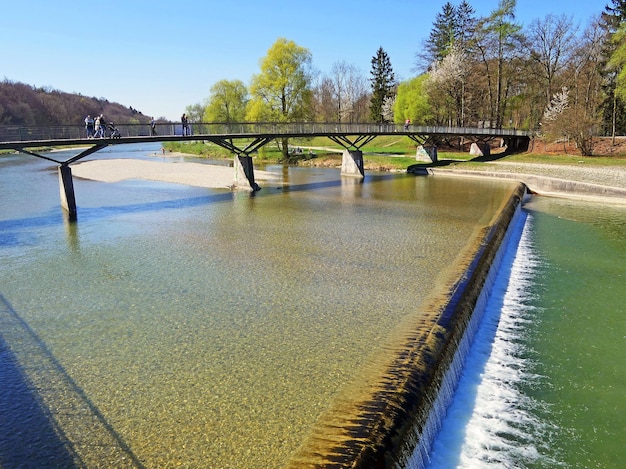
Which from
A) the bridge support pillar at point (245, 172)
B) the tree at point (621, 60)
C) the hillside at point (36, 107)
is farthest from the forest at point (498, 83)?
the hillside at point (36, 107)

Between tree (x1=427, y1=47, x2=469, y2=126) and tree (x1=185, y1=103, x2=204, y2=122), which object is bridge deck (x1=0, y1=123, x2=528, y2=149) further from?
tree (x1=185, y1=103, x2=204, y2=122)

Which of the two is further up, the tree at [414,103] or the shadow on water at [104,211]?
the tree at [414,103]

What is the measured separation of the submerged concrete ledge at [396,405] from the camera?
5.54m

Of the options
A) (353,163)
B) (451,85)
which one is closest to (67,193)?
(353,163)

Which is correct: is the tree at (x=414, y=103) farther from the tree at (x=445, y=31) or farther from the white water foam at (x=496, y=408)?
the white water foam at (x=496, y=408)

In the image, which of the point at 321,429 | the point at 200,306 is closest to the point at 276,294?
the point at 200,306

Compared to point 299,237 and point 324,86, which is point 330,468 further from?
point 324,86

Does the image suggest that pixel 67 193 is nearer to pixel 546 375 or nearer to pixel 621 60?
pixel 546 375

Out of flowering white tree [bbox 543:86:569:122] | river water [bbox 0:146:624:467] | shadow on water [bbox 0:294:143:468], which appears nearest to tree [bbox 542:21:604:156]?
flowering white tree [bbox 543:86:569:122]

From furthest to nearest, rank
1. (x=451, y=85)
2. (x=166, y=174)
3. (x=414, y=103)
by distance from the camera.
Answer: (x=414, y=103), (x=451, y=85), (x=166, y=174)

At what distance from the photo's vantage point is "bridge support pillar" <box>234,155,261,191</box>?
104 ft

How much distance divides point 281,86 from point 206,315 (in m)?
44.5

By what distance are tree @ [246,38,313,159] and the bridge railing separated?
12310 millimetres

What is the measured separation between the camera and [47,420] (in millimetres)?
6637
